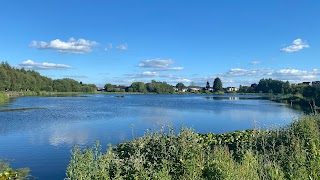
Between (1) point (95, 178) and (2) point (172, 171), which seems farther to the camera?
(2) point (172, 171)

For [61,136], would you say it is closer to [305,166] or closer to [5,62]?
[305,166]

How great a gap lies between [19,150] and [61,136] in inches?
232

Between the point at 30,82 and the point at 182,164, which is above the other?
the point at 30,82

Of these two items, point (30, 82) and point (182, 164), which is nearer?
point (182, 164)

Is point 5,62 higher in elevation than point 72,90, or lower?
higher

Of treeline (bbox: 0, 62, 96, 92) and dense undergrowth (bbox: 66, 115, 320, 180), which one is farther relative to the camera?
treeline (bbox: 0, 62, 96, 92)

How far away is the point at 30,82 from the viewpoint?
14012cm

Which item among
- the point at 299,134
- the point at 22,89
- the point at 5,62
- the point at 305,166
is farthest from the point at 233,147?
the point at 5,62

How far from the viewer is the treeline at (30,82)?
124 m

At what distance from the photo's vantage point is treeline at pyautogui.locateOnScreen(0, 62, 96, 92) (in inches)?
4892

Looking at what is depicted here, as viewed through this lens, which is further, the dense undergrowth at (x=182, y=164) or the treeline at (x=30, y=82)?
the treeline at (x=30, y=82)

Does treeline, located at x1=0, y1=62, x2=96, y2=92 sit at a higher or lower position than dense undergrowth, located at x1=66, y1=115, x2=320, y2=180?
higher

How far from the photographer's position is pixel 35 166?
706 inches

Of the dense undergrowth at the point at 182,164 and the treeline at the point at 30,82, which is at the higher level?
the treeline at the point at 30,82
